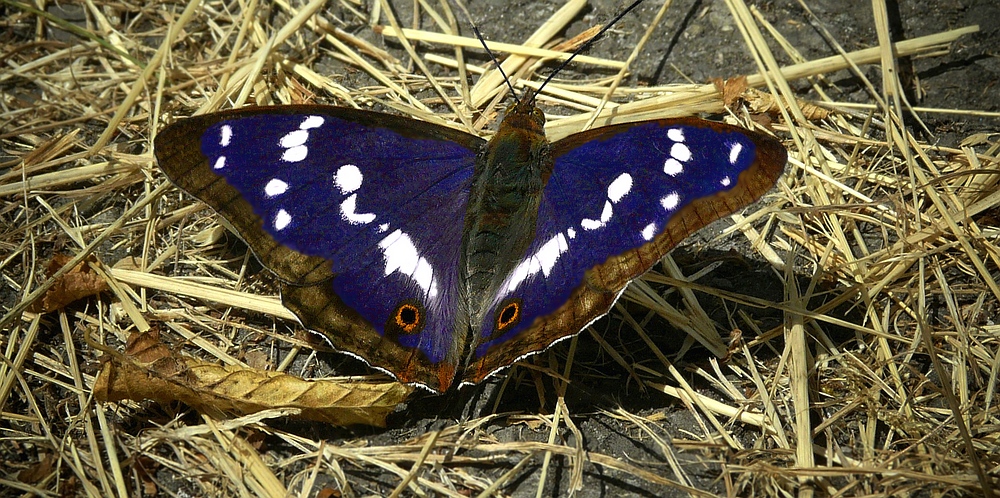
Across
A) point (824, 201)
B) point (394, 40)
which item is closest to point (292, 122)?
point (394, 40)

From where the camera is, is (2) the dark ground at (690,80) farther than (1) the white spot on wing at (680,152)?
Yes

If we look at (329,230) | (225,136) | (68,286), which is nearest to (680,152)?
(329,230)

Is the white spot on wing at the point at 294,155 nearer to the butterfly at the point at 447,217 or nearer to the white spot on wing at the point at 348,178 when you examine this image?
the butterfly at the point at 447,217

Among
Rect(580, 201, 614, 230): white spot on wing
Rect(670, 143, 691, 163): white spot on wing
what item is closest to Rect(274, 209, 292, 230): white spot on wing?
Rect(580, 201, 614, 230): white spot on wing

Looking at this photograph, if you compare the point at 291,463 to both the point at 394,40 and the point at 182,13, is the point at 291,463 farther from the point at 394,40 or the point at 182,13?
the point at 182,13

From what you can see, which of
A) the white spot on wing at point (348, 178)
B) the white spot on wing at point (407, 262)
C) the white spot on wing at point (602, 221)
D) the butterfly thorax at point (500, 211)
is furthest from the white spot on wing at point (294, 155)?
the white spot on wing at point (602, 221)

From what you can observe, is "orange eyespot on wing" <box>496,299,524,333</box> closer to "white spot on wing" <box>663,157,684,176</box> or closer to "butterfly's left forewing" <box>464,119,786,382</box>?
"butterfly's left forewing" <box>464,119,786,382</box>

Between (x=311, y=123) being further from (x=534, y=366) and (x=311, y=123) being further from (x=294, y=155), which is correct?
(x=534, y=366)
